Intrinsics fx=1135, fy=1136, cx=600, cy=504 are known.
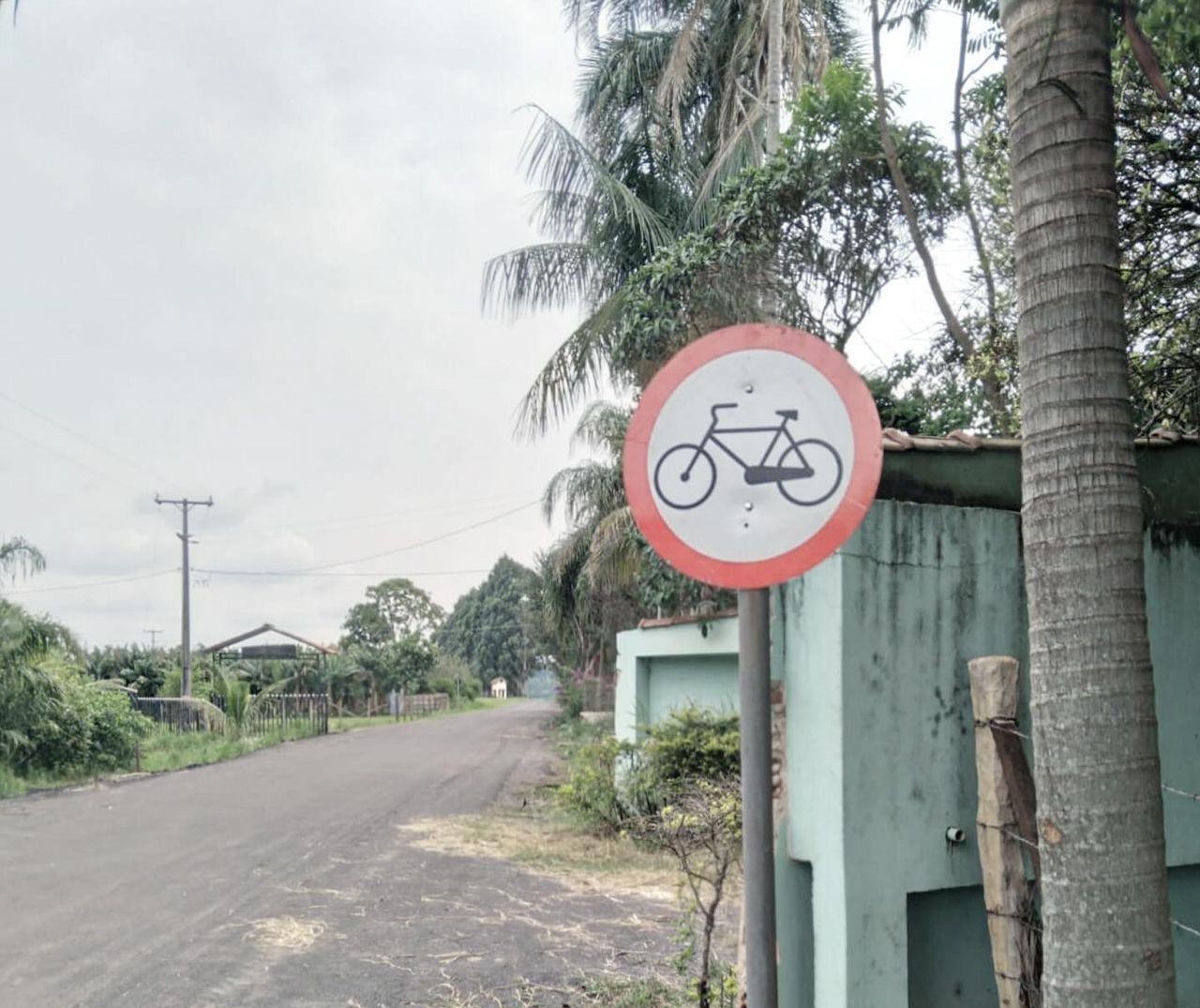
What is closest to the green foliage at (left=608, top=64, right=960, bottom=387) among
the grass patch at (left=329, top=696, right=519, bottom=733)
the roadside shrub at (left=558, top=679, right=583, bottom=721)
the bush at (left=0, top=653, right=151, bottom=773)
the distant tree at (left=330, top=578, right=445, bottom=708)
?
the bush at (left=0, top=653, right=151, bottom=773)

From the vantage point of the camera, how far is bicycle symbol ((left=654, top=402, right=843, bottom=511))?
8.98 feet

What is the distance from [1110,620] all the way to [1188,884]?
2.61 m

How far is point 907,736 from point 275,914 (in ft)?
18.9

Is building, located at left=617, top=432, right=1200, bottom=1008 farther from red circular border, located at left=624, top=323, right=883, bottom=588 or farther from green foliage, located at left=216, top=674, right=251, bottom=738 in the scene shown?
green foliage, located at left=216, top=674, right=251, bottom=738

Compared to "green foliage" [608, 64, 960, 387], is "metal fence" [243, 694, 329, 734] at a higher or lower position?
lower

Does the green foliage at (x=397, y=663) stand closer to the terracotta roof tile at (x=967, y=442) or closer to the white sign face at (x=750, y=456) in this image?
the terracotta roof tile at (x=967, y=442)

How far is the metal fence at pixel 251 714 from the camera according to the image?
2920cm

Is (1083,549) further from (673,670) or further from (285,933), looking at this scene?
(673,670)

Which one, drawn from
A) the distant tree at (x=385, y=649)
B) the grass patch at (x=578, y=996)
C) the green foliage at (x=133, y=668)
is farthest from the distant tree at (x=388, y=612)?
the grass patch at (x=578, y=996)

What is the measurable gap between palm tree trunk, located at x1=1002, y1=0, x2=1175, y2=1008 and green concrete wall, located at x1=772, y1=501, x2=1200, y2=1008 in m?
1.38

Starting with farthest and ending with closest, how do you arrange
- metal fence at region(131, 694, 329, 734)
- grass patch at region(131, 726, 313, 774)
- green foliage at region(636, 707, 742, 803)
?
metal fence at region(131, 694, 329, 734)
grass patch at region(131, 726, 313, 774)
green foliage at region(636, 707, 742, 803)

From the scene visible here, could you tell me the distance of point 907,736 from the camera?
4215 millimetres

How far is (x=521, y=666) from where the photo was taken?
9675cm

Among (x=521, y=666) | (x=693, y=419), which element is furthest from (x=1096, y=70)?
(x=521, y=666)
